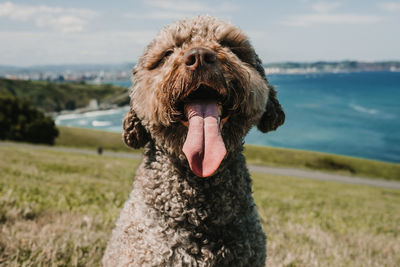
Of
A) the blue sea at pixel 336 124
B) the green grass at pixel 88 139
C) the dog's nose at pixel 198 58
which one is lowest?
the blue sea at pixel 336 124

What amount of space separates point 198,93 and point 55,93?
16957 centimetres

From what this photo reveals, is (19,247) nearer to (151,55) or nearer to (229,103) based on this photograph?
(151,55)

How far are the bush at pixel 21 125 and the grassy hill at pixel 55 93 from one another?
86.6 m

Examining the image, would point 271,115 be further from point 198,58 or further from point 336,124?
point 336,124

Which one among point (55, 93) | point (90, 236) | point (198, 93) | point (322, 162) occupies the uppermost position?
point (198, 93)

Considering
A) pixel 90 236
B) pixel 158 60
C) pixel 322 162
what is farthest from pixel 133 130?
pixel 322 162

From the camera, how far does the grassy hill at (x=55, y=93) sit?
147 metres

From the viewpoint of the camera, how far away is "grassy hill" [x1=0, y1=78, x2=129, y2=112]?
147 m

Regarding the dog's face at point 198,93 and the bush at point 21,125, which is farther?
the bush at point 21,125

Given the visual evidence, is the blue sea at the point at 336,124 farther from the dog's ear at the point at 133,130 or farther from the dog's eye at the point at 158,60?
the dog's eye at the point at 158,60

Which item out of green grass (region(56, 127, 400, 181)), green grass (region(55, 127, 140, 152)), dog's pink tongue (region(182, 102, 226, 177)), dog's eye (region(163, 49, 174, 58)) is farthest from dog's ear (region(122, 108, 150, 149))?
green grass (region(55, 127, 140, 152))

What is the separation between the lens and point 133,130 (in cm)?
315

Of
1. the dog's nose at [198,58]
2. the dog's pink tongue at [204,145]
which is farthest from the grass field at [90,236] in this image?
the dog's nose at [198,58]

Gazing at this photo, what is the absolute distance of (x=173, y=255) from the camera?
2.67 m
